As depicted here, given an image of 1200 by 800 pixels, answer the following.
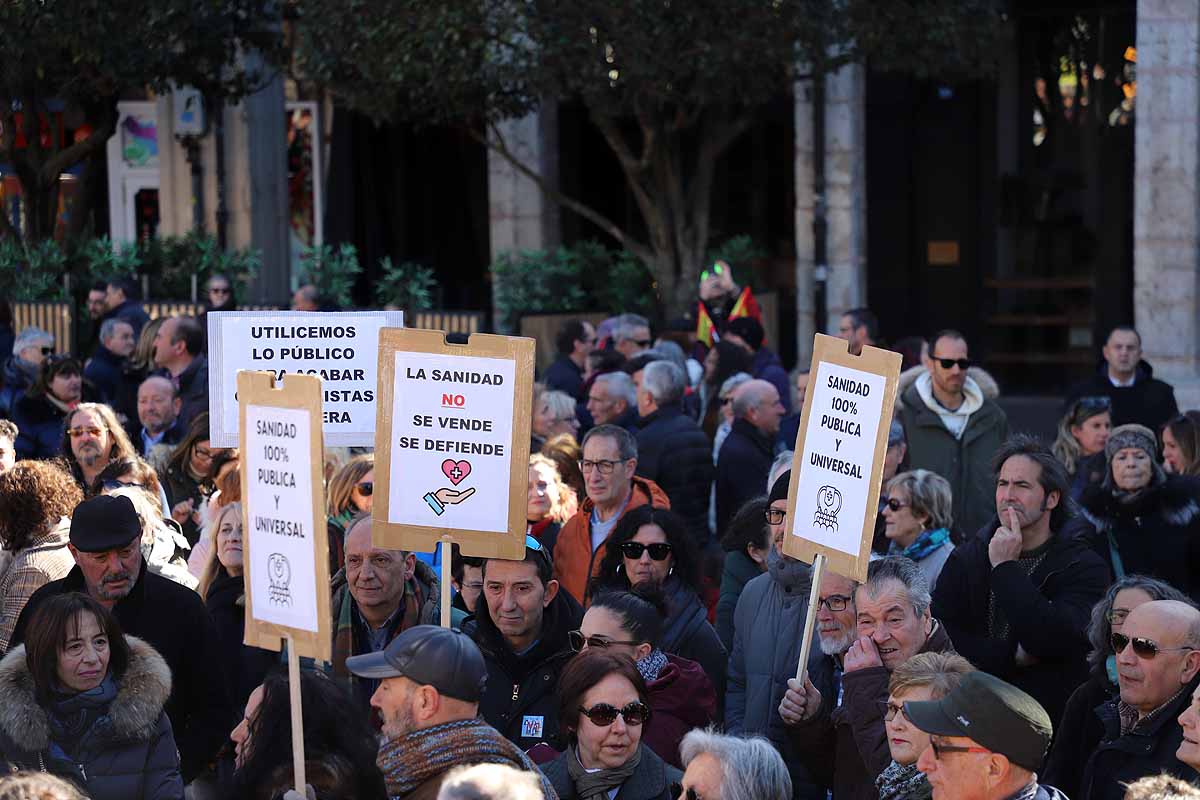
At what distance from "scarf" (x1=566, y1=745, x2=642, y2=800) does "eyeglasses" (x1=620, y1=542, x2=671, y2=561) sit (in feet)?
5.43

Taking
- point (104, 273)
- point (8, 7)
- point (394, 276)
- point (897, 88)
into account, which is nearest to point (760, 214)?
point (897, 88)

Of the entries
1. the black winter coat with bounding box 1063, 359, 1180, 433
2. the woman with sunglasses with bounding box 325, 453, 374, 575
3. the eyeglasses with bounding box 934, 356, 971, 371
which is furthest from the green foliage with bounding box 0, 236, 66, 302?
the woman with sunglasses with bounding box 325, 453, 374, 575

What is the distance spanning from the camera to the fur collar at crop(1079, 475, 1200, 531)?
24.4 ft

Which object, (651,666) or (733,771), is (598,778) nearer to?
(733,771)

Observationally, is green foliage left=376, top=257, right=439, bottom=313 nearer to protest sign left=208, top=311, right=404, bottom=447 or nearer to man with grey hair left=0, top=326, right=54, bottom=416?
man with grey hair left=0, top=326, right=54, bottom=416

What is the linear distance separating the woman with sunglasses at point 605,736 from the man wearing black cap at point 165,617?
54.1 inches

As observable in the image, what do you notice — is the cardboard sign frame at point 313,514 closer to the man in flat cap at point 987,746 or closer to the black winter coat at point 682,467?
the man in flat cap at point 987,746

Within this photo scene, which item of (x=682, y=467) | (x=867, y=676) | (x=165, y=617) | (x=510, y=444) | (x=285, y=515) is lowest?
Result: (x=867, y=676)

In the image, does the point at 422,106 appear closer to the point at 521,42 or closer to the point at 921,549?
the point at 521,42

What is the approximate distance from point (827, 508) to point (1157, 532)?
2.10m

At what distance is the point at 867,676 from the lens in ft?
18.1

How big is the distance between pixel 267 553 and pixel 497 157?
14.7 meters

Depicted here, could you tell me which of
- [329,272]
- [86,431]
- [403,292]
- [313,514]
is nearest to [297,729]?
[313,514]

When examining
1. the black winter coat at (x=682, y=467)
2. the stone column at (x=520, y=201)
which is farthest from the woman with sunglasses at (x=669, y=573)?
the stone column at (x=520, y=201)
